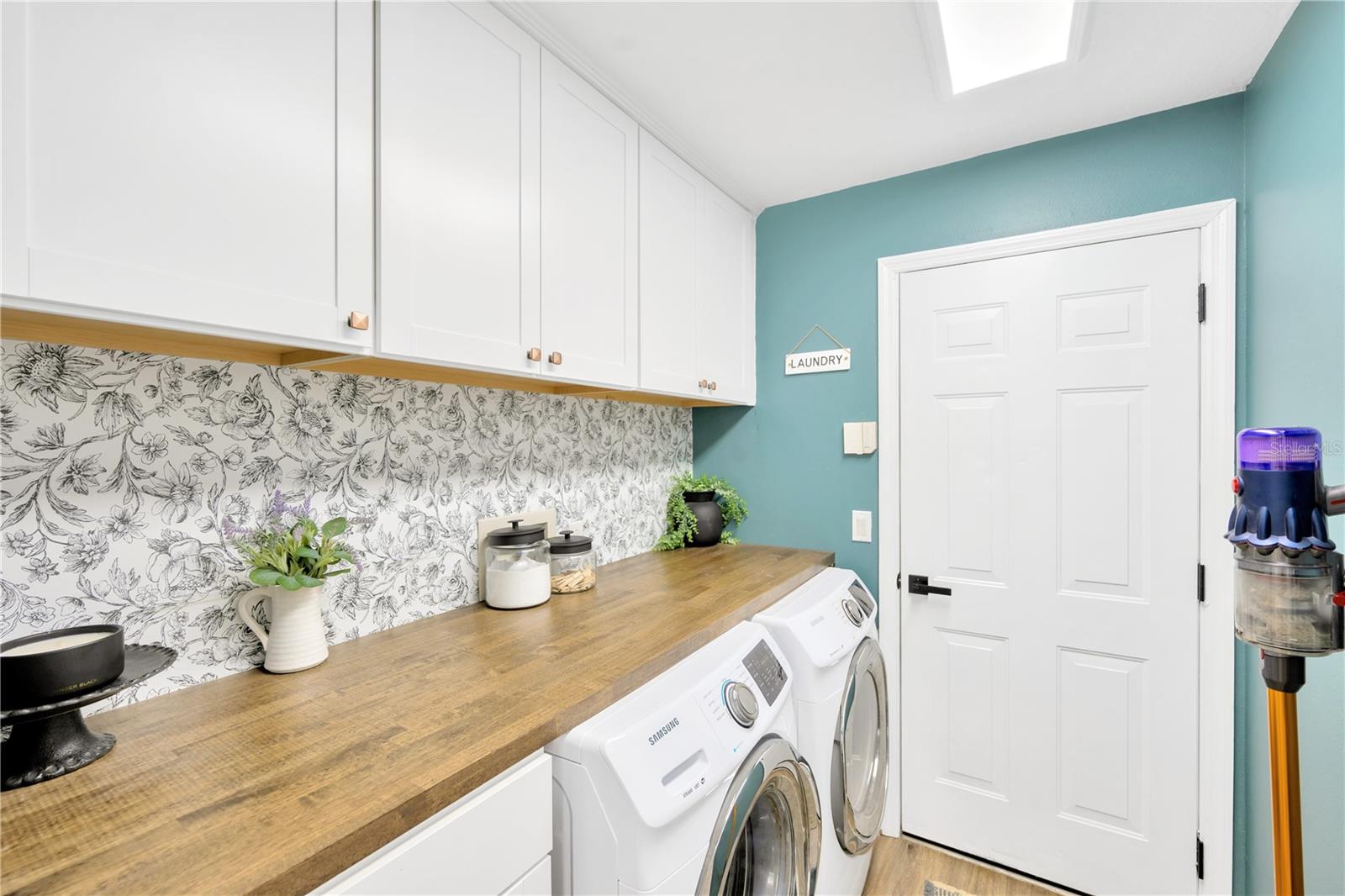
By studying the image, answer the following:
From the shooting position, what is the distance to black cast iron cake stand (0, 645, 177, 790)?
74 cm

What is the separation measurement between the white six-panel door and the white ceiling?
1.41 feet

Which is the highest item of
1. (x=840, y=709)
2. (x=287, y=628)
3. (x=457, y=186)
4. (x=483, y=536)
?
(x=457, y=186)

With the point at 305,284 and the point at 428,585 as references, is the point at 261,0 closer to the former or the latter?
the point at 305,284

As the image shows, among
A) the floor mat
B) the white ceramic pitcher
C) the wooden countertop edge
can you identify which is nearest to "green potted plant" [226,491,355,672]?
the white ceramic pitcher

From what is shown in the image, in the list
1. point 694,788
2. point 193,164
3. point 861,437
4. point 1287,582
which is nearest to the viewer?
point 1287,582

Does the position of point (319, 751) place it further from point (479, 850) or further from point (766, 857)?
point (766, 857)

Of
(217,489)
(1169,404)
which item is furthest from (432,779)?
(1169,404)

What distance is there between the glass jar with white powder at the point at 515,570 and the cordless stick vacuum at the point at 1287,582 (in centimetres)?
140

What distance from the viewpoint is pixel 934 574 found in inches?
82.0

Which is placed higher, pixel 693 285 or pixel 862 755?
pixel 693 285

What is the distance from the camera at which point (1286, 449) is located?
0.73m

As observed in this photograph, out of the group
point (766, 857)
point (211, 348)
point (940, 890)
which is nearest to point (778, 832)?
point (766, 857)

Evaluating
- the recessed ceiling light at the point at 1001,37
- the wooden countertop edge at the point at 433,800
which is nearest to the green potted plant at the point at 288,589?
the wooden countertop edge at the point at 433,800

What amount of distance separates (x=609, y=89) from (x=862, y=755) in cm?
215
